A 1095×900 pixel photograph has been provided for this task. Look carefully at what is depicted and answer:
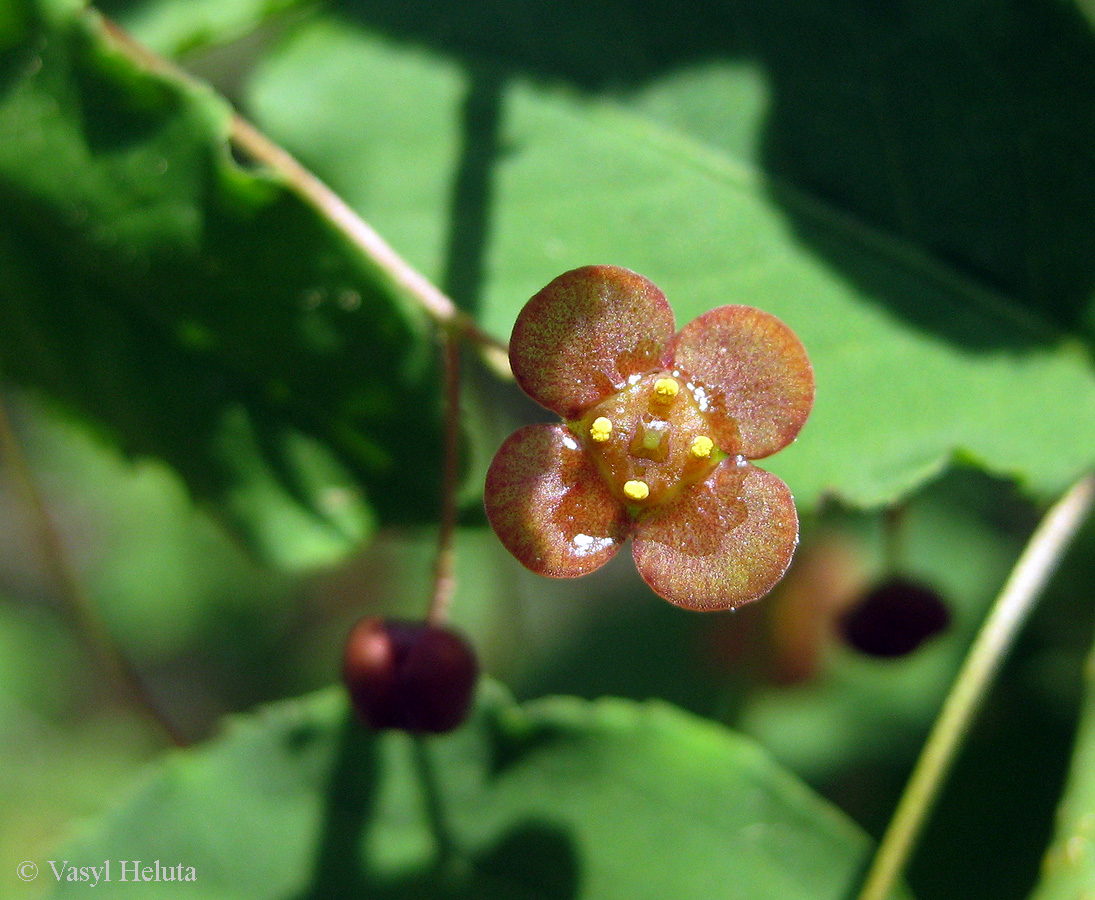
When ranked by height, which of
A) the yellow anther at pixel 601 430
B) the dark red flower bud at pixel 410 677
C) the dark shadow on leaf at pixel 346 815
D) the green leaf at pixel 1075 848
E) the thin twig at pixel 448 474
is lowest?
the dark shadow on leaf at pixel 346 815

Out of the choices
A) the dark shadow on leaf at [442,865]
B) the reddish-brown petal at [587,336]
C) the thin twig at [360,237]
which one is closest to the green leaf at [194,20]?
the thin twig at [360,237]

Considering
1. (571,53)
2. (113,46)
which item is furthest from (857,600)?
(113,46)

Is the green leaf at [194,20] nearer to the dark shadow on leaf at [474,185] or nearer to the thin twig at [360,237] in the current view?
the thin twig at [360,237]

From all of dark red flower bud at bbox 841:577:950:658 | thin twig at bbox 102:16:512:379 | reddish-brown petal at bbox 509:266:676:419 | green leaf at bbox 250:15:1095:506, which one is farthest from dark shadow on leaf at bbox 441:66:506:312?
dark red flower bud at bbox 841:577:950:658

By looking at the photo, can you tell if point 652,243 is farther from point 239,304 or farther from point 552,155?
point 239,304

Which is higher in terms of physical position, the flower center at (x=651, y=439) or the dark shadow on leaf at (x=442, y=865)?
the flower center at (x=651, y=439)
